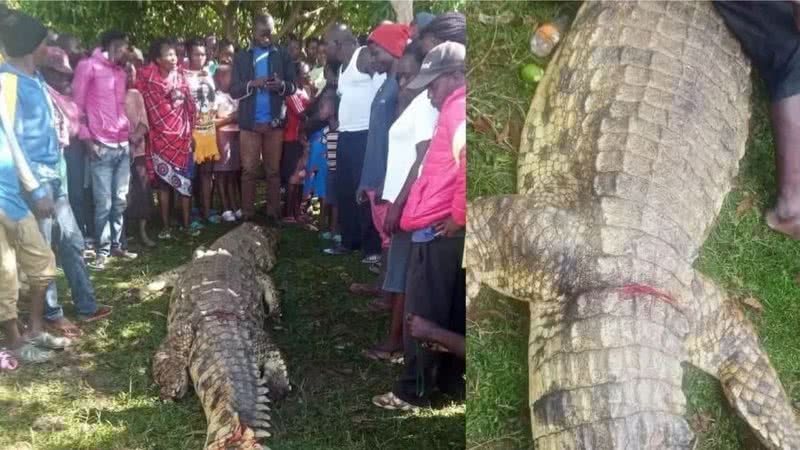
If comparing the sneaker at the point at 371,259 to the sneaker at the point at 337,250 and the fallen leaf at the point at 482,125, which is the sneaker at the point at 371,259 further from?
the fallen leaf at the point at 482,125

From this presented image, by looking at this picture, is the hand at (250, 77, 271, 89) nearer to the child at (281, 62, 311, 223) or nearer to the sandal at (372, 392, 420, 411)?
the child at (281, 62, 311, 223)

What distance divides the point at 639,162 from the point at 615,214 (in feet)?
0.46

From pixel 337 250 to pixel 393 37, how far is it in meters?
0.63

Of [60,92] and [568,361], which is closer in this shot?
[568,361]

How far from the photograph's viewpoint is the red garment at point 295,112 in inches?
72.7

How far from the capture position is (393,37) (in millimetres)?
1762

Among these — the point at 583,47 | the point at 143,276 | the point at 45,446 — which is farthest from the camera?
the point at 143,276

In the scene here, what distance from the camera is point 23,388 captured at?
5.94ft

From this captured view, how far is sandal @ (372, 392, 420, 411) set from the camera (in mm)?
1939

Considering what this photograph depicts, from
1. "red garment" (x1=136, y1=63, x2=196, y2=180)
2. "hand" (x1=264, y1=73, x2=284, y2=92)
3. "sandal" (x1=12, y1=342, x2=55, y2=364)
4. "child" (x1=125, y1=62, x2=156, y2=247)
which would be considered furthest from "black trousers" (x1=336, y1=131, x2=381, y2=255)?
"sandal" (x1=12, y1=342, x2=55, y2=364)

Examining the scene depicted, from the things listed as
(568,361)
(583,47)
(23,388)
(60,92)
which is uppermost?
(583,47)

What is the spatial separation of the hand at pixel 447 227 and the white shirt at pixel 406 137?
15 cm

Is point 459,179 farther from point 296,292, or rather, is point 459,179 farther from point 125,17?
point 125,17

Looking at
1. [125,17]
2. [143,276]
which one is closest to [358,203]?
[143,276]
